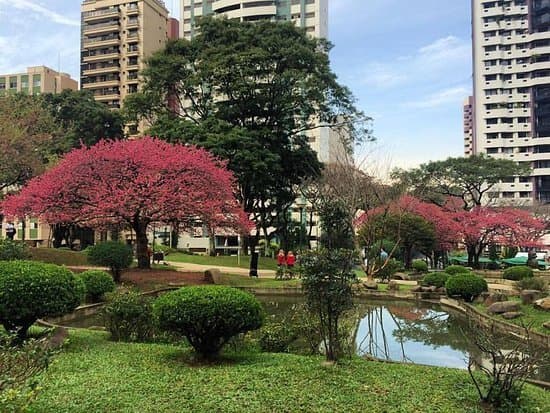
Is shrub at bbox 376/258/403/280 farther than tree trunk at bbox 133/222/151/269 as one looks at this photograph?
Yes

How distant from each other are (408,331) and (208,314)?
23.8 feet

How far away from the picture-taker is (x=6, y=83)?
74.5 meters

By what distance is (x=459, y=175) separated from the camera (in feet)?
140

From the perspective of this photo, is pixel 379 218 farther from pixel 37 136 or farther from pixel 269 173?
pixel 37 136

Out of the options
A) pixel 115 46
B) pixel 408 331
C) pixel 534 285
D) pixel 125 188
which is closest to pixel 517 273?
pixel 534 285

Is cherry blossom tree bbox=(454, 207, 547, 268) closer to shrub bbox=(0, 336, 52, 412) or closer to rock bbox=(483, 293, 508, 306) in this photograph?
rock bbox=(483, 293, 508, 306)

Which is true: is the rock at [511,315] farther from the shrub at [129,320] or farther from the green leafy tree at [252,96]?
the green leafy tree at [252,96]

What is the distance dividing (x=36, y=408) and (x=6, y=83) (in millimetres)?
80690

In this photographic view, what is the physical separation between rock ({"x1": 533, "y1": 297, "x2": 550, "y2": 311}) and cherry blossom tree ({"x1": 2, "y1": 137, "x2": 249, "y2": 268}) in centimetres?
1172

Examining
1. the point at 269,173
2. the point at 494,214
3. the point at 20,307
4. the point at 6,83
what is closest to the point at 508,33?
the point at 494,214

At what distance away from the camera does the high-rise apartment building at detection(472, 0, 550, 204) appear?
2623 inches

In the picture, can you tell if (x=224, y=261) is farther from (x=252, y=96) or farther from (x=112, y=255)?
(x=112, y=255)

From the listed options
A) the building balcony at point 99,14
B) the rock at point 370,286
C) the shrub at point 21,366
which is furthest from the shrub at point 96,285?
the building balcony at point 99,14

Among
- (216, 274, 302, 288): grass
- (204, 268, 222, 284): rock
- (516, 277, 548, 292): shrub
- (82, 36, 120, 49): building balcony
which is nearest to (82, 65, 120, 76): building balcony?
(82, 36, 120, 49): building balcony
